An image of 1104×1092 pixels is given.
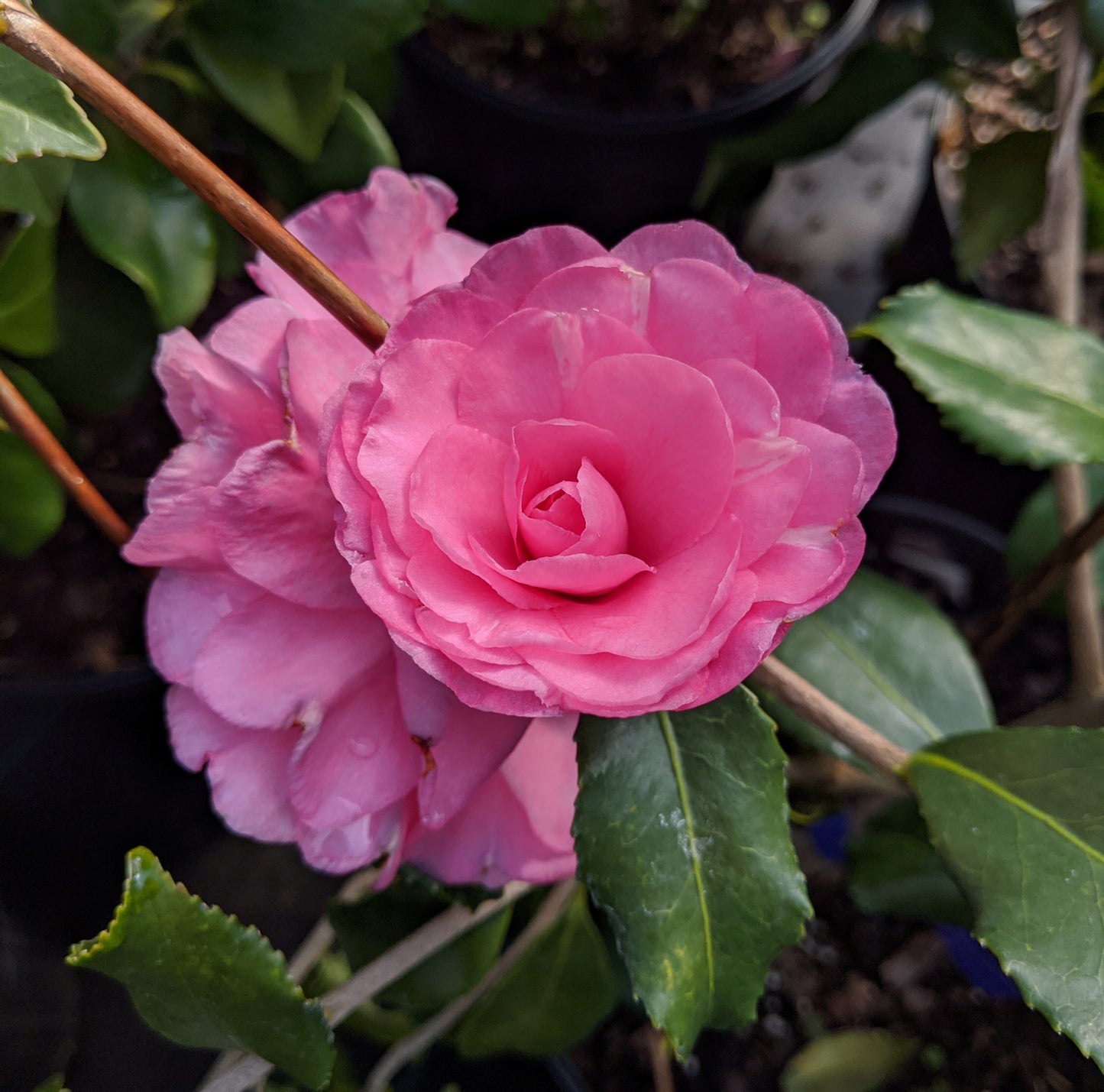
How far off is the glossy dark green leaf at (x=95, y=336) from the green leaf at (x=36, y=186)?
15 centimetres

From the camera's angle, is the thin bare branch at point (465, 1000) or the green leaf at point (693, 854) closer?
the green leaf at point (693, 854)

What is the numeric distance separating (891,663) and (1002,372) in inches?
8.6

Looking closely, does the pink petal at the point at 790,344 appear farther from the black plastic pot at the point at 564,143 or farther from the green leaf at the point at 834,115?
the black plastic pot at the point at 564,143

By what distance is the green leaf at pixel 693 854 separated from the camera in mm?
373

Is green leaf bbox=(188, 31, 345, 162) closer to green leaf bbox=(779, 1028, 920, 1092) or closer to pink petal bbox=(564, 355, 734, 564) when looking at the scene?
pink petal bbox=(564, 355, 734, 564)

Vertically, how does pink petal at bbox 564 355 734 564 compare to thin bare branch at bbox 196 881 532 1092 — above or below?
above

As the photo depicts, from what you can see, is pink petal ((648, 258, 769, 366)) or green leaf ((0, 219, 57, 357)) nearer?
pink petal ((648, 258, 769, 366))

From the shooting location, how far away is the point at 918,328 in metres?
0.49

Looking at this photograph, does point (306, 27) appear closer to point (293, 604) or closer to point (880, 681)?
point (293, 604)

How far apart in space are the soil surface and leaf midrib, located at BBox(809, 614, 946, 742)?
2.23ft

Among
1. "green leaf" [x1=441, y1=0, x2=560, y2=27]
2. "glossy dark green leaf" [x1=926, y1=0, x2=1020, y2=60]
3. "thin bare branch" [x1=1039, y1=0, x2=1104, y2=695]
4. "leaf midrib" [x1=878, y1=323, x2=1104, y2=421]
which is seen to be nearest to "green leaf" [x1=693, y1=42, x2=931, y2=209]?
"glossy dark green leaf" [x1=926, y1=0, x2=1020, y2=60]

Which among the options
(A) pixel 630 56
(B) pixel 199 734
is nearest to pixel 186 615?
(B) pixel 199 734

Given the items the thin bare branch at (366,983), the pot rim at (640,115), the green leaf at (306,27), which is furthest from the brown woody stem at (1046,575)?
the pot rim at (640,115)

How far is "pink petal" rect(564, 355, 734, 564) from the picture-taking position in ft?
0.99
